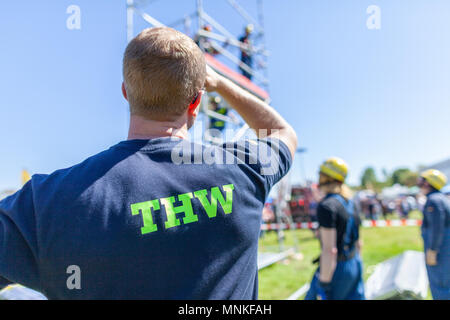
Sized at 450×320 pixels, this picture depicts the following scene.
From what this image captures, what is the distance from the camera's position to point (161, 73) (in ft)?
3.02

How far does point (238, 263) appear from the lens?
94 centimetres

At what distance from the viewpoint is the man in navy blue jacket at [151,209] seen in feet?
2.53

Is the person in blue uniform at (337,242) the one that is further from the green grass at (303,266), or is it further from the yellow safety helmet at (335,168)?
the green grass at (303,266)

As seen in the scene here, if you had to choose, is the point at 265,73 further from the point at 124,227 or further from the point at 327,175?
the point at 124,227

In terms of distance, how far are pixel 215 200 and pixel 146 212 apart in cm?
20

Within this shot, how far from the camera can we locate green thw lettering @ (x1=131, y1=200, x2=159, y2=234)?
2.64 feet

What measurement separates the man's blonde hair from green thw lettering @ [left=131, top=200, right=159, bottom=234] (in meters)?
0.31

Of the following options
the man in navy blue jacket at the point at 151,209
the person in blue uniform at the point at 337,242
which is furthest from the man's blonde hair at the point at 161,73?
the person in blue uniform at the point at 337,242

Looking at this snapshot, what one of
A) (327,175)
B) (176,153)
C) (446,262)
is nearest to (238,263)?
(176,153)

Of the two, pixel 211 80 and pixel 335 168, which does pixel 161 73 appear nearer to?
pixel 211 80

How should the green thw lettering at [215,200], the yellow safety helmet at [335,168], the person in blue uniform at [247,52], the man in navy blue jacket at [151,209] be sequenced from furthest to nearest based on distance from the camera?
1. the person in blue uniform at [247,52]
2. the yellow safety helmet at [335,168]
3. the green thw lettering at [215,200]
4. the man in navy blue jacket at [151,209]

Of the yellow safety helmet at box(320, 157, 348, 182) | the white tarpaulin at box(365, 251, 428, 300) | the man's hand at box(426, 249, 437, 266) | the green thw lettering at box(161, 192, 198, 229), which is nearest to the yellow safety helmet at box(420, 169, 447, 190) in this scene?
the man's hand at box(426, 249, 437, 266)

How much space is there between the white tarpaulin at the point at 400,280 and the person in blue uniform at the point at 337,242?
1368 mm

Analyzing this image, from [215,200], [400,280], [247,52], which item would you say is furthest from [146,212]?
[247,52]
